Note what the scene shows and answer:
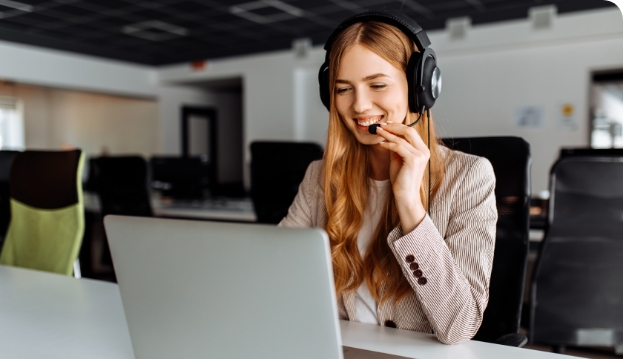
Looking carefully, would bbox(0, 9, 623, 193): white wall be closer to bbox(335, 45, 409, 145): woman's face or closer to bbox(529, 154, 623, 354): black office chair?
bbox(529, 154, 623, 354): black office chair

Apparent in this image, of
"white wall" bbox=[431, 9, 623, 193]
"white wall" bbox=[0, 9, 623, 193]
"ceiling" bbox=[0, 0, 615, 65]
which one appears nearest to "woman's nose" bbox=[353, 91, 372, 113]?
"white wall" bbox=[0, 9, 623, 193]

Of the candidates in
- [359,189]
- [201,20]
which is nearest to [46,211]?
[359,189]

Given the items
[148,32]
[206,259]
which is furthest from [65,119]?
[206,259]

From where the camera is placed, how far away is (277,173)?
270 centimetres

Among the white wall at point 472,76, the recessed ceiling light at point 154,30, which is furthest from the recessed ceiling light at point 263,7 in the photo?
the recessed ceiling light at point 154,30

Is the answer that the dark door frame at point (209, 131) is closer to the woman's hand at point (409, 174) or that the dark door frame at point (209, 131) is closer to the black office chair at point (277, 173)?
the black office chair at point (277, 173)

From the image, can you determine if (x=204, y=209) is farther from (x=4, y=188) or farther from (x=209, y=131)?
(x=209, y=131)

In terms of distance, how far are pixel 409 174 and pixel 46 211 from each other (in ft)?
4.88

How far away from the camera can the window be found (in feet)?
25.9

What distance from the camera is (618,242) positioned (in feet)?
5.98

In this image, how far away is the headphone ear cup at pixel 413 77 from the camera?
3.26 ft

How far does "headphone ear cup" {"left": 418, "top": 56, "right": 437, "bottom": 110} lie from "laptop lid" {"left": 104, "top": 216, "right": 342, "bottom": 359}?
57cm

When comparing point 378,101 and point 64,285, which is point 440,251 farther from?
point 64,285

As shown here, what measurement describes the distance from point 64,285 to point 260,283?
925mm
